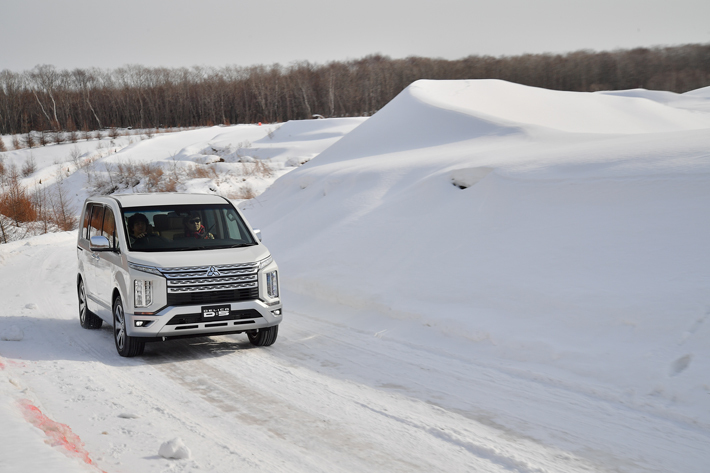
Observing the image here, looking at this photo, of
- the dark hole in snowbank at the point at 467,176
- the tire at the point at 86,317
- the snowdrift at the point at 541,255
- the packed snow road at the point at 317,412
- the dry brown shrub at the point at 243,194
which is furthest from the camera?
the dry brown shrub at the point at 243,194

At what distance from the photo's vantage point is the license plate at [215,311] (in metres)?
7.03

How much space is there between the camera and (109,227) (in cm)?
833

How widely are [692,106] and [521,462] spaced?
122 ft

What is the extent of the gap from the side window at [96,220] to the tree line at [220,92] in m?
84.5

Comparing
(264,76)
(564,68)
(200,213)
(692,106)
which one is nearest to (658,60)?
(564,68)

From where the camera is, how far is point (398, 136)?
855 inches

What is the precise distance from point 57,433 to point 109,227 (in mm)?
4169

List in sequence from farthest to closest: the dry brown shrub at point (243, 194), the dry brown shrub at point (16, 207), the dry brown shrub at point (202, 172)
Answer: the dry brown shrub at point (202, 172)
the dry brown shrub at point (243, 194)
the dry brown shrub at point (16, 207)

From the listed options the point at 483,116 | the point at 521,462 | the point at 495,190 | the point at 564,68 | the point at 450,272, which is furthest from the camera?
the point at 564,68

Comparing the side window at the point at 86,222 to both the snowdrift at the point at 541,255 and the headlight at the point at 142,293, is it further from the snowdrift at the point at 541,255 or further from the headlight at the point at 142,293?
the snowdrift at the point at 541,255

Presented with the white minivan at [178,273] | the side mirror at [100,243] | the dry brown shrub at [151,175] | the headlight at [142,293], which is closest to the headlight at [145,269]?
the white minivan at [178,273]

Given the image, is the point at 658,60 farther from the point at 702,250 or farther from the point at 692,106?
the point at 702,250

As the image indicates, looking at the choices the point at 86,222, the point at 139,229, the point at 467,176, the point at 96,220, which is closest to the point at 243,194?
the point at 467,176

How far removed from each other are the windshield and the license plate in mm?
1038
